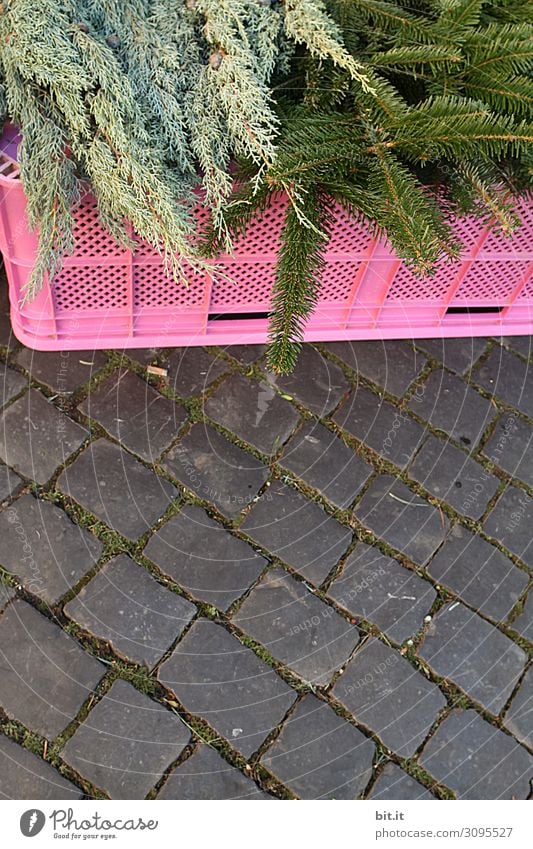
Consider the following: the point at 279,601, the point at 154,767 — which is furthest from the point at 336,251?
the point at 154,767

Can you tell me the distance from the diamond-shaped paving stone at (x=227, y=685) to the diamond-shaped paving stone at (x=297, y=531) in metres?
0.26

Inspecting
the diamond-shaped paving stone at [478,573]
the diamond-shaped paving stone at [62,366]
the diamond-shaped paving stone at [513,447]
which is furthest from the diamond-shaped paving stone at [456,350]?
the diamond-shaped paving stone at [62,366]

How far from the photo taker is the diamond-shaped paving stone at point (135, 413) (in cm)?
221

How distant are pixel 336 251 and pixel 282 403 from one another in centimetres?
46

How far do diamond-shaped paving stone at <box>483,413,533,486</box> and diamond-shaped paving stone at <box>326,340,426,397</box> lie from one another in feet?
0.98

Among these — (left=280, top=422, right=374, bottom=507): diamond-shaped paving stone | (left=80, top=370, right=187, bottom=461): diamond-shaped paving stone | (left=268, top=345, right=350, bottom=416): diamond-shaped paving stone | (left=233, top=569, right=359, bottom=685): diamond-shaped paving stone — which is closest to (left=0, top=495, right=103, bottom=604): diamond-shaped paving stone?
(left=80, top=370, right=187, bottom=461): diamond-shaped paving stone

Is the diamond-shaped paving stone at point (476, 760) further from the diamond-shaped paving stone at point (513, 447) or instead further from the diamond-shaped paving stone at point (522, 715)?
the diamond-shaped paving stone at point (513, 447)

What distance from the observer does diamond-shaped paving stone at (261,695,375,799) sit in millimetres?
1888

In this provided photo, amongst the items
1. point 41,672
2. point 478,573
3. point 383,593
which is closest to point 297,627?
point 383,593

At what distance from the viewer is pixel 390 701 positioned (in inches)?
78.4

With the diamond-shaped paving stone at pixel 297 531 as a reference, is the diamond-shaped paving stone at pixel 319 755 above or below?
below

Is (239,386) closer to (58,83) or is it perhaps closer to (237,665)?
(237,665)
